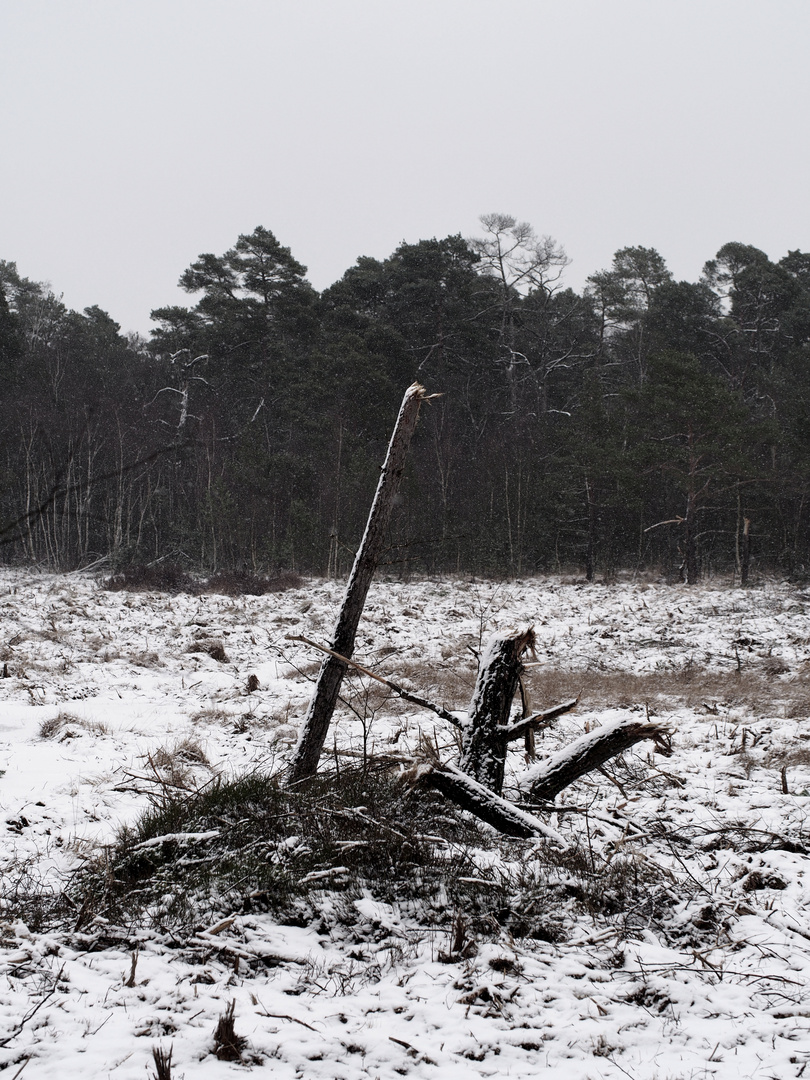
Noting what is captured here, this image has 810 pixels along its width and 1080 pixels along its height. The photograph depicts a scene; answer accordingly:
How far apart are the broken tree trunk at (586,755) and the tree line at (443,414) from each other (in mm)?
15911

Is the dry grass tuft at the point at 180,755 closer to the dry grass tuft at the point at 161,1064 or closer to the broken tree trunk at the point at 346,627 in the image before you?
the broken tree trunk at the point at 346,627

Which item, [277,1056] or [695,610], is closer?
[277,1056]

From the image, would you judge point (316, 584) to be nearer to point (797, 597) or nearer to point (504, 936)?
point (797, 597)

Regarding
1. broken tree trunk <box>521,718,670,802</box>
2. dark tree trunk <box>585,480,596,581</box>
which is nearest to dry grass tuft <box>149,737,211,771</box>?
broken tree trunk <box>521,718,670,802</box>

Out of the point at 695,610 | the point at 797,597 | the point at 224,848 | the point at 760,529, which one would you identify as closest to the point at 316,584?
the point at 695,610

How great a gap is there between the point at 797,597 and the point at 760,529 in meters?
6.34

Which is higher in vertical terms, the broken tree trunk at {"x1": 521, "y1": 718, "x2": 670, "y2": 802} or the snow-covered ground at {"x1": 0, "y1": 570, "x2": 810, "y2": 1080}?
the broken tree trunk at {"x1": 521, "y1": 718, "x2": 670, "y2": 802}

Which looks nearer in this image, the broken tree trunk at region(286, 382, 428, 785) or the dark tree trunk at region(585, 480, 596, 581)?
the broken tree trunk at region(286, 382, 428, 785)

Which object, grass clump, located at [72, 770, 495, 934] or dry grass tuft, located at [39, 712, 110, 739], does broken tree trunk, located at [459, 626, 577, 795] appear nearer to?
grass clump, located at [72, 770, 495, 934]

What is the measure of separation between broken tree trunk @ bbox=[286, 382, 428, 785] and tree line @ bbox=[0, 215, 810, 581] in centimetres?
1548

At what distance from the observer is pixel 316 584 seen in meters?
22.3

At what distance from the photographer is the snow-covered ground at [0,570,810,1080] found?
2.51 meters

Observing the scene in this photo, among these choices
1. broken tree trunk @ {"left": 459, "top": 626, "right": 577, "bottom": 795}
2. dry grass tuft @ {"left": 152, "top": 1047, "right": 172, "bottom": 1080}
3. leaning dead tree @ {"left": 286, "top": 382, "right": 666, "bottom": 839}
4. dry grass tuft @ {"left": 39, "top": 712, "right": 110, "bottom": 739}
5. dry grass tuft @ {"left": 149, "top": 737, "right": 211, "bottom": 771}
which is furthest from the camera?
dry grass tuft @ {"left": 39, "top": 712, "right": 110, "bottom": 739}

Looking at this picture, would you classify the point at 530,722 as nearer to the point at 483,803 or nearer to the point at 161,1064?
the point at 483,803
